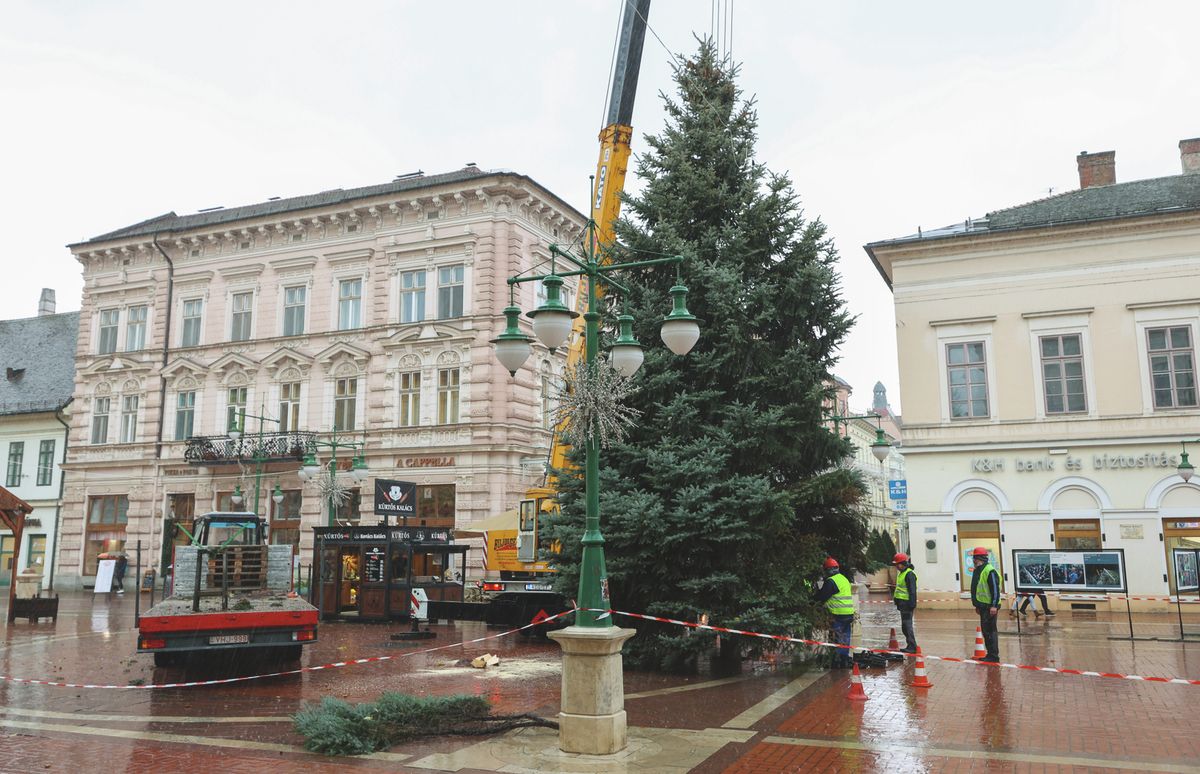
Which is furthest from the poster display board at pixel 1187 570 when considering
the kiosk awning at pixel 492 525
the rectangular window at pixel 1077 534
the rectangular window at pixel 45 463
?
the rectangular window at pixel 45 463

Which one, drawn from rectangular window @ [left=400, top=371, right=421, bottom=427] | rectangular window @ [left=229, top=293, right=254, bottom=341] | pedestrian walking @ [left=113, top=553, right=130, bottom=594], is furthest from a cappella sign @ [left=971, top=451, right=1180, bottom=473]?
Answer: pedestrian walking @ [left=113, top=553, right=130, bottom=594]

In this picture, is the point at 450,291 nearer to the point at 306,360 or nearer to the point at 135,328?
the point at 306,360

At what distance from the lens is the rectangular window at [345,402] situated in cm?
3328

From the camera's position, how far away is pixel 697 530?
42.7ft

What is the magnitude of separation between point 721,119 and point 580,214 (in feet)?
62.8

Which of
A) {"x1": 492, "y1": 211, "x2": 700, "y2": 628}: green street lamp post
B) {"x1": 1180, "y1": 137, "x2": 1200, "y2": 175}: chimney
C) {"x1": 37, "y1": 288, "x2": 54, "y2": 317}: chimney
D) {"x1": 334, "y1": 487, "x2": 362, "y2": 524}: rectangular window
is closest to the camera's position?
{"x1": 492, "y1": 211, "x2": 700, "y2": 628}: green street lamp post

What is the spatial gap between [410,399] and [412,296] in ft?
12.6

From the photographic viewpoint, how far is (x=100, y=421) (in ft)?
126

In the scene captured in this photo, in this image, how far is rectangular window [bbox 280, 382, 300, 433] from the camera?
112ft

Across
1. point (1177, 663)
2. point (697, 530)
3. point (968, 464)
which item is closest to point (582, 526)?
point (697, 530)

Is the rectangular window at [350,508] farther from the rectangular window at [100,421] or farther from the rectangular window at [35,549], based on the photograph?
the rectangular window at [35,549]

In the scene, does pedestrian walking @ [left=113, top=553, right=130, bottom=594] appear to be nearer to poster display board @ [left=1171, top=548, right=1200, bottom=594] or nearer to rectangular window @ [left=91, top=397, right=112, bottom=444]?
rectangular window @ [left=91, top=397, right=112, bottom=444]

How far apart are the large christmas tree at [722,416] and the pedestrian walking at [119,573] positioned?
88.0ft

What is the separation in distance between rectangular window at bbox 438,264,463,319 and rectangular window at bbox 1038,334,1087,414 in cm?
1893
